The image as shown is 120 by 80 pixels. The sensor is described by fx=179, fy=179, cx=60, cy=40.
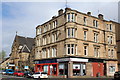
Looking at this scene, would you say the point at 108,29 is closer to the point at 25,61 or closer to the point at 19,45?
the point at 25,61

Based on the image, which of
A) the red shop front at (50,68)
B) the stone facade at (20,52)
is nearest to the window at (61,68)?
the red shop front at (50,68)

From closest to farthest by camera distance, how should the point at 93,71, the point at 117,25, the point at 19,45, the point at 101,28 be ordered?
the point at 93,71
the point at 101,28
the point at 117,25
the point at 19,45

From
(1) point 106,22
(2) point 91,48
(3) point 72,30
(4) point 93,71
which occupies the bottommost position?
(4) point 93,71

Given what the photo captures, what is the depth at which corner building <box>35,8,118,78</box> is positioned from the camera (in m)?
38.2

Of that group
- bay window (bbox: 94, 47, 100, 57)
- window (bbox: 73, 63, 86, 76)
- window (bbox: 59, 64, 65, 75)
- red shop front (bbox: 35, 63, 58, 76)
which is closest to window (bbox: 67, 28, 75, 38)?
window (bbox: 73, 63, 86, 76)

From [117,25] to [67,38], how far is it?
2571 cm

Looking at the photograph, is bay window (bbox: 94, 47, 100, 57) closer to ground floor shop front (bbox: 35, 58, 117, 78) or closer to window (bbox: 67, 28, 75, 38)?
ground floor shop front (bbox: 35, 58, 117, 78)

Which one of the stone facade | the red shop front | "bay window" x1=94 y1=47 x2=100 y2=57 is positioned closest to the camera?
the red shop front

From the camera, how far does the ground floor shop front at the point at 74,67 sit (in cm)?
3725

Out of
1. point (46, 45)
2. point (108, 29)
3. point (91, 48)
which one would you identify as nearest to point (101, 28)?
point (108, 29)

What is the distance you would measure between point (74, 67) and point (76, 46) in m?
4.49

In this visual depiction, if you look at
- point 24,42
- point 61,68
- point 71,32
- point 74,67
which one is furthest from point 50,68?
point 24,42

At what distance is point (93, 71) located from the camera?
4134cm

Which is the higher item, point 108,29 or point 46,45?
point 108,29
